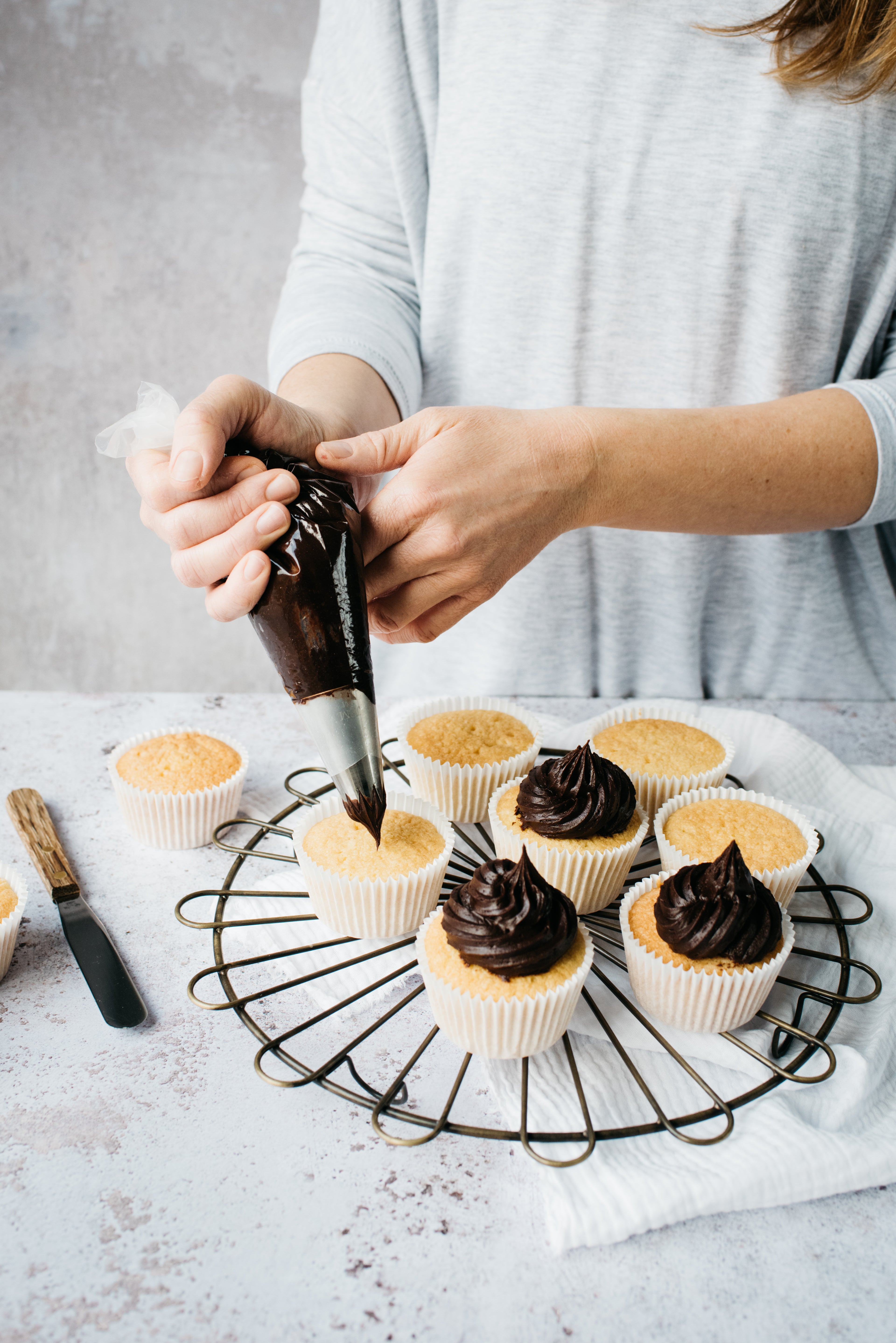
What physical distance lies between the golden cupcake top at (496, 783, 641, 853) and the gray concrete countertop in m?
0.58

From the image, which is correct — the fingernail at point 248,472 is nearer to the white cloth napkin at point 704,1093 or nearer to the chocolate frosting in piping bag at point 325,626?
the chocolate frosting in piping bag at point 325,626

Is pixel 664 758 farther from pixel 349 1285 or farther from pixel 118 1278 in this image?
pixel 118 1278

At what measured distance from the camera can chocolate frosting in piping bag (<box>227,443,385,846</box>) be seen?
130cm

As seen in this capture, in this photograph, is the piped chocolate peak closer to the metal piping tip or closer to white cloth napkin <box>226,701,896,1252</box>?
the metal piping tip

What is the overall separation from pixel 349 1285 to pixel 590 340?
200cm

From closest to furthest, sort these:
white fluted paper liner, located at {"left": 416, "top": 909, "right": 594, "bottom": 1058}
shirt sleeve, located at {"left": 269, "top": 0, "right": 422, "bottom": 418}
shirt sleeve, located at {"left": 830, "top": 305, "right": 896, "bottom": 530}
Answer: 1. white fluted paper liner, located at {"left": 416, "top": 909, "right": 594, "bottom": 1058}
2. shirt sleeve, located at {"left": 830, "top": 305, "right": 896, "bottom": 530}
3. shirt sleeve, located at {"left": 269, "top": 0, "right": 422, "bottom": 418}

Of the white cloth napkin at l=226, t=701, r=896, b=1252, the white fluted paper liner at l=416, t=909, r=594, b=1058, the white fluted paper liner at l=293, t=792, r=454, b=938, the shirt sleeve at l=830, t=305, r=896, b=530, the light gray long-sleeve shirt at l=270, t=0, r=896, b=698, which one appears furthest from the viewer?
the light gray long-sleeve shirt at l=270, t=0, r=896, b=698

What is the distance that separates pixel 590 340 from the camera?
2.21 m

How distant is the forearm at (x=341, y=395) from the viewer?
182cm

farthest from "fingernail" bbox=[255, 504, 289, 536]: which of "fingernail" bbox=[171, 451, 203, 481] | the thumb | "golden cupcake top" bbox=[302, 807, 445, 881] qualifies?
"golden cupcake top" bbox=[302, 807, 445, 881]

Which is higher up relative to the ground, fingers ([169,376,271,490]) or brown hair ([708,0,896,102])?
brown hair ([708,0,896,102])

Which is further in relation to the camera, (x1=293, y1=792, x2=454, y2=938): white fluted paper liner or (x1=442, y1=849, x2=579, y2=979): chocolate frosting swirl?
(x1=293, y1=792, x2=454, y2=938): white fluted paper liner

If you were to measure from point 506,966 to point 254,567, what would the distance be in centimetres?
69

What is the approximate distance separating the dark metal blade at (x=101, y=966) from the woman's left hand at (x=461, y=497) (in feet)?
2.44
